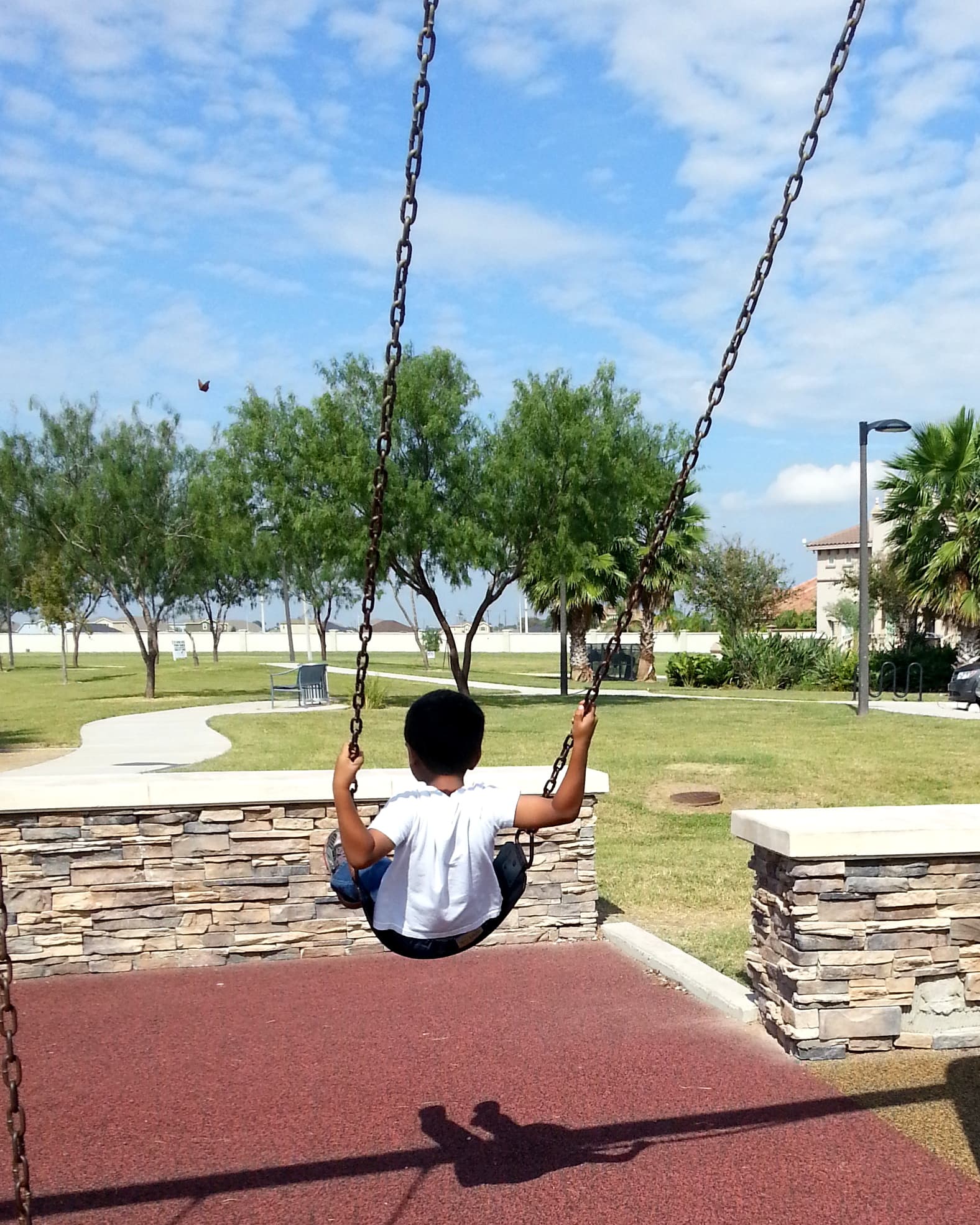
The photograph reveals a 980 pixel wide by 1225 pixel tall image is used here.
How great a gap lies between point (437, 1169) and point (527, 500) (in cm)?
2109

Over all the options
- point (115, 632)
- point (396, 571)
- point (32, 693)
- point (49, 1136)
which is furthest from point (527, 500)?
point (115, 632)

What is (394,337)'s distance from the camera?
3.48 metres

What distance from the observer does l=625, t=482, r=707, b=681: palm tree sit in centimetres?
3612

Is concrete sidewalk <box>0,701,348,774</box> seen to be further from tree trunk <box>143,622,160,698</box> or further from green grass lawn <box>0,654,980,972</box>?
tree trunk <box>143,622,160,698</box>

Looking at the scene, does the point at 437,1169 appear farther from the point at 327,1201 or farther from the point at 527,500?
the point at 527,500

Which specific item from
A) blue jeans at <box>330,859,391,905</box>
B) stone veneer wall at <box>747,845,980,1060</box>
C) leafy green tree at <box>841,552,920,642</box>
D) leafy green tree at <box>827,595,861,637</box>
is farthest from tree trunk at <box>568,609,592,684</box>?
blue jeans at <box>330,859,391,905</box>

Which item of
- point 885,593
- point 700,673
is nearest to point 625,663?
point 700,673

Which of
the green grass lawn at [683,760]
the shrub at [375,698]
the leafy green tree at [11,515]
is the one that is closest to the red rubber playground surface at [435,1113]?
the green grass lawn at [683,760]

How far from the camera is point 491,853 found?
11.4 feet

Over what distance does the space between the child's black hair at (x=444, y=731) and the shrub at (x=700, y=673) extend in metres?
30.0

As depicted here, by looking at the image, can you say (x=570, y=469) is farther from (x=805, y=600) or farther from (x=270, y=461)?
(x=805, y=600)

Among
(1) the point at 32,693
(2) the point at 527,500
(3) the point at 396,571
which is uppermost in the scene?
(2) the point at 527,500

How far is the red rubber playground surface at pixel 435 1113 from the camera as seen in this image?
3.89m

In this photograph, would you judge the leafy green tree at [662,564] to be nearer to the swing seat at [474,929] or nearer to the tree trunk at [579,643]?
the tree trunk at [579,643]
